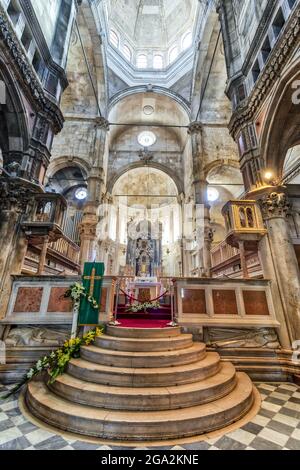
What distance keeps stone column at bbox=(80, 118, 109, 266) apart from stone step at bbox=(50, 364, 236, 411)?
27.8 feet

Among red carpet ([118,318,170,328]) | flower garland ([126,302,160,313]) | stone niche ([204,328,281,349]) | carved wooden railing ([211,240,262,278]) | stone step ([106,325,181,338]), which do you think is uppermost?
carved wooden railing ([211,240,262,278])

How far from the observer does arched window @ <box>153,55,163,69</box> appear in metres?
18.6

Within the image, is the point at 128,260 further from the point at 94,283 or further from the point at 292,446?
the point at 292,446

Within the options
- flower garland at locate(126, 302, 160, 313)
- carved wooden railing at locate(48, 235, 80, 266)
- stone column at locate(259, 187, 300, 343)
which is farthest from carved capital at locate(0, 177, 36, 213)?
stone column at locate(259, 187, 300, 343)

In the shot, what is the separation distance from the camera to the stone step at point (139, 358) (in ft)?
12.0

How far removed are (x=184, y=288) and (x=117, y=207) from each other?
46.7 ft

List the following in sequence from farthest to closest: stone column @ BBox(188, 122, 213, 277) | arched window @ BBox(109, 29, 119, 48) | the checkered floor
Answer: arched window @ BBox(109, 29, 119, 48) → stone column @ BBox(188, 122, 213, 277) → the checkered floor

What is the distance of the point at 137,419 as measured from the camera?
2680 millimetres

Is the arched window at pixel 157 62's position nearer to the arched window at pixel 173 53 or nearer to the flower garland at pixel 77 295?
the arched window at pixel 173 53

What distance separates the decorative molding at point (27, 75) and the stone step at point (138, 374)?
7678mm

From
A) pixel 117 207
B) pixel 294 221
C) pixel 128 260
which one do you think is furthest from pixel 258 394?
pixel 117 207

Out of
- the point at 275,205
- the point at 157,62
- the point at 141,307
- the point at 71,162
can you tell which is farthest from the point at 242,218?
the point at 157,62

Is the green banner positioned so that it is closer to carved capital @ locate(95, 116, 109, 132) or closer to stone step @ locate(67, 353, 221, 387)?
stone step @ locate(67, 353, 221, 387)

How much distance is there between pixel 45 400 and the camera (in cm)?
312
